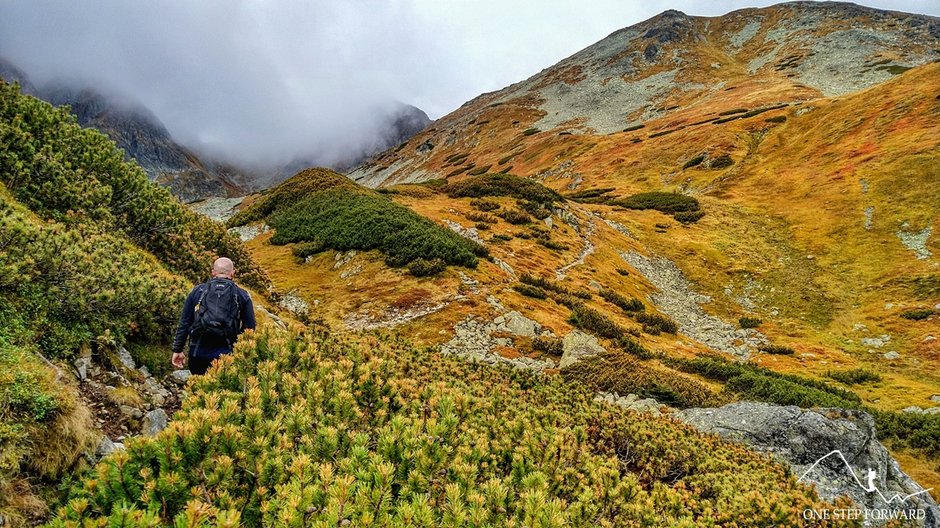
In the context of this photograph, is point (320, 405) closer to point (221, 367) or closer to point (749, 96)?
point (221, 367)

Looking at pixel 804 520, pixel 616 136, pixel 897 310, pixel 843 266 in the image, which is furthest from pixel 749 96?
pixel 804 520

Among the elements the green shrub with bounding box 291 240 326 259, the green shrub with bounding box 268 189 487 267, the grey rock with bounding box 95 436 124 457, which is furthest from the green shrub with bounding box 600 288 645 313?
the grey rock with bounding box 95 436 124 457

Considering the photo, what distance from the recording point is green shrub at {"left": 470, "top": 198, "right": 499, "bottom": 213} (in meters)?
40.1

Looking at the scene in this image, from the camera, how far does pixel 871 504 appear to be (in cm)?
870

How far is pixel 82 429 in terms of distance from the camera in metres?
4.74

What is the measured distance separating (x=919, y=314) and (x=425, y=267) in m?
30.1

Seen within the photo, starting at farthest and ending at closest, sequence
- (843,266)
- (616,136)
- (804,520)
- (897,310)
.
Result: (616,136), (843,266), (897,310), (804,520)

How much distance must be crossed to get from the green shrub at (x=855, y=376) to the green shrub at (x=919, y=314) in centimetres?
968

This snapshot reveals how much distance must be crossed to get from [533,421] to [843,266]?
41731 mm

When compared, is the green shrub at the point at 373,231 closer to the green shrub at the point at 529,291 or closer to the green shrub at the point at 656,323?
the green shrub at the point at 529,291

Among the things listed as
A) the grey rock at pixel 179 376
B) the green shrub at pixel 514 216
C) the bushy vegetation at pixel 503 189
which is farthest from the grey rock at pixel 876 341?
the grey rock at pixel 179 376

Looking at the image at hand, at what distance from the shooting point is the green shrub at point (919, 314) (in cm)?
2762

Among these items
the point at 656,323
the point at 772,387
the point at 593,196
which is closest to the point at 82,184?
the point at 772,387

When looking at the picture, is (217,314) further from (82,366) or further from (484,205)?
(484,205)
